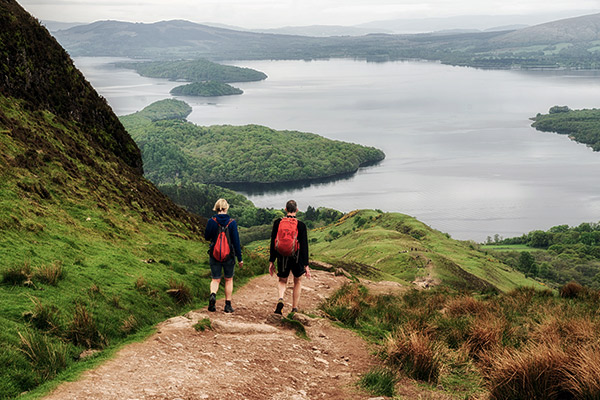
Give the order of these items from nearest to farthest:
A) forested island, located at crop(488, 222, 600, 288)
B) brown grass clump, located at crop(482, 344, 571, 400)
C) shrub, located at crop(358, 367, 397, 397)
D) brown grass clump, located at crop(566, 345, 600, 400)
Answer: brown grass clump, located at crop(566, 345, 600, 400), brown grass clump, located at crop(482, 344, 571, 400), shrub, located at crop(358, 367, 397, 397), forested island, located at crop(488, 222, 600, 288)

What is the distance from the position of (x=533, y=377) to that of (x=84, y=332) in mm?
6569

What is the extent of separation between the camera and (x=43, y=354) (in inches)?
268

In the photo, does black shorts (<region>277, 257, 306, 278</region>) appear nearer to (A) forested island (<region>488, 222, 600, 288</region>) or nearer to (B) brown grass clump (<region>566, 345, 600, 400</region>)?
(B) brown grass clump (<region>566, 345, 600, 400</region>)

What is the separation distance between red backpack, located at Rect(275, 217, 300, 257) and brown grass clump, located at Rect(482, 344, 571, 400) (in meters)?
5.15

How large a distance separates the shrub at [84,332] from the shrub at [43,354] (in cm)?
61

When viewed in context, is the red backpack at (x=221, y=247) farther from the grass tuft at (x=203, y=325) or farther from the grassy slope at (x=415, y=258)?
the grassy slope at (x=415, y=258)

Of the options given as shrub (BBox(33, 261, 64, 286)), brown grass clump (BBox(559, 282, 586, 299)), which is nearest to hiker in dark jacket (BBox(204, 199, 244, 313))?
shrub (BBox(33, 261, 64, 286))

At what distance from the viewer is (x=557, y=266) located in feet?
366

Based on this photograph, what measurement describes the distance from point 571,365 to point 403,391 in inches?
91.6

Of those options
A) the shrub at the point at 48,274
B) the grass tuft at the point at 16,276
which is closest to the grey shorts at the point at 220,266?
the shrub at the point at 48,274

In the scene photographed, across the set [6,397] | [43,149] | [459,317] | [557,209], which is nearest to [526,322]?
[459,317]

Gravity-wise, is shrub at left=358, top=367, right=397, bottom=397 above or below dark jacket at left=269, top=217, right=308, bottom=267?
below

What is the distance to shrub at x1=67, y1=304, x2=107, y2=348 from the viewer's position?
7.79 meters

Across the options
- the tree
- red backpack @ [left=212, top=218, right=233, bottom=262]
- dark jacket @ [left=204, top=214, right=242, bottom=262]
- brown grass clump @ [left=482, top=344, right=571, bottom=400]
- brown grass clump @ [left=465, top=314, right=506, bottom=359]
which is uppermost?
dark jacket @ [left=204, top=214, right=242, bottom=262]
